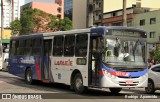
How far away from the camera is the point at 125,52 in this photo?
52.1 ft

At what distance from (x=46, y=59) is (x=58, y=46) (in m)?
1.62

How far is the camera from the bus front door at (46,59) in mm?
19934

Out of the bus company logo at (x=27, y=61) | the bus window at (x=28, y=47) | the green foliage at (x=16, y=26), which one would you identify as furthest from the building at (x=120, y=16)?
the bus window at (x=28, y=47)

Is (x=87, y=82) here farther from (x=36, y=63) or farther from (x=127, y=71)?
(x=36, y=63)

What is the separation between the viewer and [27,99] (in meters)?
14.3

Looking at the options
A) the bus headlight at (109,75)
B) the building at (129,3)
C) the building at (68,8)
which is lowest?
the bus headlight at (109,75)

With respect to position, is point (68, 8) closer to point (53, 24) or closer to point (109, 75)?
point (53, 24)

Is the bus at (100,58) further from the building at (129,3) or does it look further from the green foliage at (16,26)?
the building at (129,3)

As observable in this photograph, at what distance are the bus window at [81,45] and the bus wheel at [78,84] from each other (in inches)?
39.8

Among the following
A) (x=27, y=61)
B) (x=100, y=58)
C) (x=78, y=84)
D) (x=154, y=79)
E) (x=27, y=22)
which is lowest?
(x=78, y=84)

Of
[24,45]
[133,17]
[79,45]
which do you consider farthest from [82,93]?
[133,17]

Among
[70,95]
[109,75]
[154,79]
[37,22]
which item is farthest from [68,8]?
[109,75]

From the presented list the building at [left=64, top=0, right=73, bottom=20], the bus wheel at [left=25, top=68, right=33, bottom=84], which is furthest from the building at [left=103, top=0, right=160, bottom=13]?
the bus wheel at [left=25, top=68, right=33, bottom=84]

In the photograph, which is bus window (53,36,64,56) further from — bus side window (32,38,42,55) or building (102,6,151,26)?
building (102,6,151,26)
